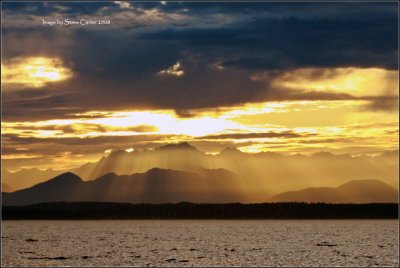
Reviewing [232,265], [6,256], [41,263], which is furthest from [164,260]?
[6,256]

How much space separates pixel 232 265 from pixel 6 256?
28315 millimetres

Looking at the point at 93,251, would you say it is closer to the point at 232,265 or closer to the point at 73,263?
the point at 73,263

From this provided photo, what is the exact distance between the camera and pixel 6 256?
7881 centimetres

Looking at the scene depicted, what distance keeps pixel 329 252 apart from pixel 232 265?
23.7 metres

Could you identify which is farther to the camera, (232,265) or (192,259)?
(192,259)

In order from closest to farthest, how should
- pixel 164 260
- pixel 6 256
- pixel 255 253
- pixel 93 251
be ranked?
pixel 164 260 → pixel 6 256 → pixel 255 253 → pixel 93 251

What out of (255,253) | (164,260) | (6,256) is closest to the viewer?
(164,260)

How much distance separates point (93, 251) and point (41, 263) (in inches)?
900

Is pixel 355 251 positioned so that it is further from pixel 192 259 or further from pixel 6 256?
pixel 6 256

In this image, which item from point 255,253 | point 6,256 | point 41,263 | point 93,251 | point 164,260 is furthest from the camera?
point 93,251

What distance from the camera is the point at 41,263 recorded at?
68.1 meters

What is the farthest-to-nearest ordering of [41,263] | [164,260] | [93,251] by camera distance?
[93,251], [164,260], [41,263]

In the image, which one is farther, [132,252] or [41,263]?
[132,252]

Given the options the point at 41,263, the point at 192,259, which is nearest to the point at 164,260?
the point at 192,259
